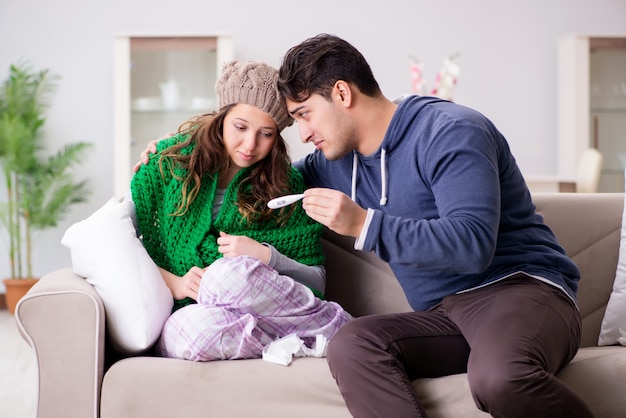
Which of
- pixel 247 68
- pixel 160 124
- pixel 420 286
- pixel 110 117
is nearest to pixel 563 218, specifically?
pixel 420 286

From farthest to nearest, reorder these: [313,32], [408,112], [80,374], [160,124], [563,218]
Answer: [313,32], [160,124], [563,218], [408,112], [80,374]

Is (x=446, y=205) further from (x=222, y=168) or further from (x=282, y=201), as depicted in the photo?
(x=222, y=168)

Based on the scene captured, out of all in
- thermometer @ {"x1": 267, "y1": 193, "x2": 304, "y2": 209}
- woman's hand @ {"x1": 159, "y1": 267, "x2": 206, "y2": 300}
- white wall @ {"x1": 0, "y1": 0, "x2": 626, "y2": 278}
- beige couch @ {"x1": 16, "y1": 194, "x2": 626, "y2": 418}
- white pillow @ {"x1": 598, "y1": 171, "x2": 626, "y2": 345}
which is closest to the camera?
beige couch @ {"x1": 16, "y1": 194, "x2": 626, "y2": 418}

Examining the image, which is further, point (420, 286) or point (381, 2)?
point (381, 2)

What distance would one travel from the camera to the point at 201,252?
6.64 ft

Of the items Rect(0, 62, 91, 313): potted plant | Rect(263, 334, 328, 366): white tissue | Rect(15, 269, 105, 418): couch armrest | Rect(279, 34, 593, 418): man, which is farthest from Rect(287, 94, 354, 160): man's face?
Rect(0, 62, 91, 313): potted plant

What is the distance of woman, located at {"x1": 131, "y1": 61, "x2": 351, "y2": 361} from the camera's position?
1874 millimetres

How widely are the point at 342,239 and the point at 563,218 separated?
0.63 meters

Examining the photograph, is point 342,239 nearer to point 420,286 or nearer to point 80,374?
point 420,286

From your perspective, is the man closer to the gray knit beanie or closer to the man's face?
the man's face

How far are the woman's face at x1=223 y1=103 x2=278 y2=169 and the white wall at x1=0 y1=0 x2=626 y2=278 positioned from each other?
10.8ft

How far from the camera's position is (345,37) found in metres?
5.37

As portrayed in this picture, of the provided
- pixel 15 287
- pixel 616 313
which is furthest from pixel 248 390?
pixel 15 287

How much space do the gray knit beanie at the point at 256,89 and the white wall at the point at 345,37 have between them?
3238 millimetres
